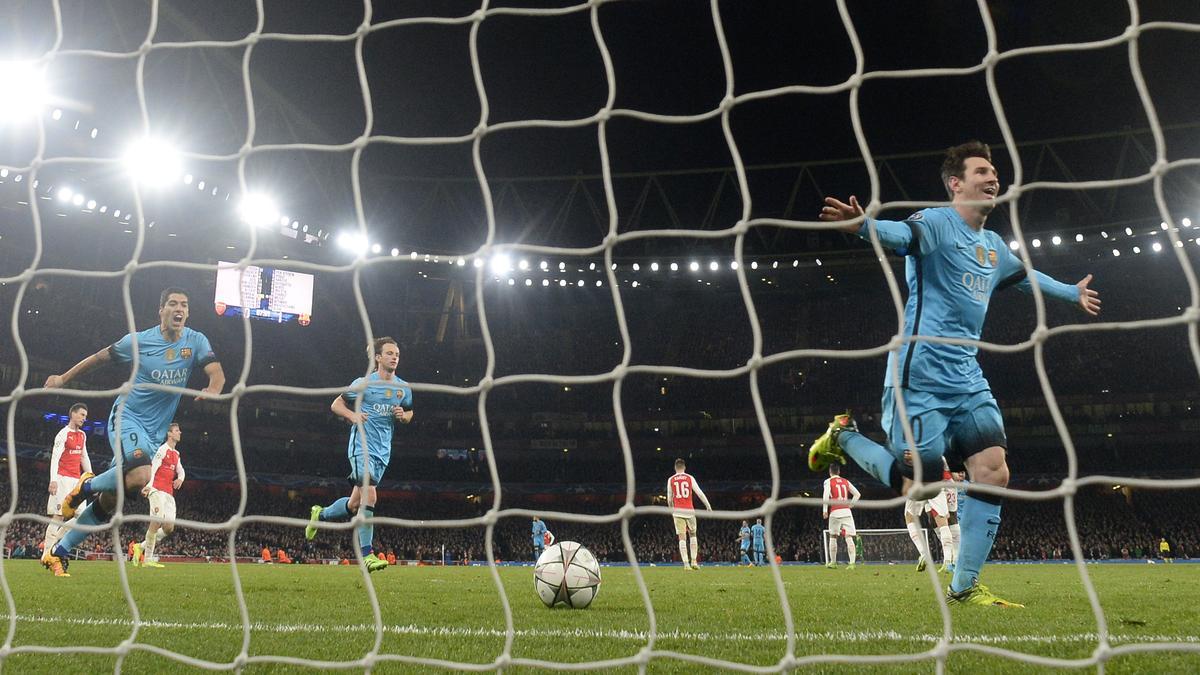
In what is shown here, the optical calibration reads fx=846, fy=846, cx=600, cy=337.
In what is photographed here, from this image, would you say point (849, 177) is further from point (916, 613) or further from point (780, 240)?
point (916, 613)

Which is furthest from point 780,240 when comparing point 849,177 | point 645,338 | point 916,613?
point 916,613

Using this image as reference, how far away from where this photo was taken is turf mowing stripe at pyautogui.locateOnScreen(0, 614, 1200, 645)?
3793 millimetres

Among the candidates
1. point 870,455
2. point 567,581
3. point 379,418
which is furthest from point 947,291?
point 379,418

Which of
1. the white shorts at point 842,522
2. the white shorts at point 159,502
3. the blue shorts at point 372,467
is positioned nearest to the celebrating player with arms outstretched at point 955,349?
the blue shorts at point 372,467

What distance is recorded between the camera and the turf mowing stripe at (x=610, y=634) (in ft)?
12.4

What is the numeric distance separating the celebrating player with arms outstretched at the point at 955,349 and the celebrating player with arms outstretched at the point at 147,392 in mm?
4553

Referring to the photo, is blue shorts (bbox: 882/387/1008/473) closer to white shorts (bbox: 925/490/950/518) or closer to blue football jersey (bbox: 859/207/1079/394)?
blue football jersey (bbox: 859/207/1079/394)

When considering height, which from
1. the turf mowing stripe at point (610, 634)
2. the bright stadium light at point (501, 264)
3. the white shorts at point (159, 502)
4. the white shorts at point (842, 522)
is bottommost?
the white shorts at point (842, 522)

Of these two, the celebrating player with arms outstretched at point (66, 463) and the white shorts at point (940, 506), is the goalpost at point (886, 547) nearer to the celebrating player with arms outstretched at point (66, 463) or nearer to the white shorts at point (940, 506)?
the white shorts at point (940, 506)

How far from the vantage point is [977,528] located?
4480 millimetres

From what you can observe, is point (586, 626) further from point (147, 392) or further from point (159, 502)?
point (159, 502)

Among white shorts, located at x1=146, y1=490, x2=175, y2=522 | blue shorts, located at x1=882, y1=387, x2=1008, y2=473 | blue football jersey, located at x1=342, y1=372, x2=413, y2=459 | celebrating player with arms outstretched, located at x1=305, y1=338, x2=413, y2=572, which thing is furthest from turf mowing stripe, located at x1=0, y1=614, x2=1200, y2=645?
white shorts, located at x1=146, y1=490, x2=175, y2=522

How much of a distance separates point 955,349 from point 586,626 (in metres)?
2.46

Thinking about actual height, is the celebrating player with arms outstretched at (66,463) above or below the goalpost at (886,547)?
above
